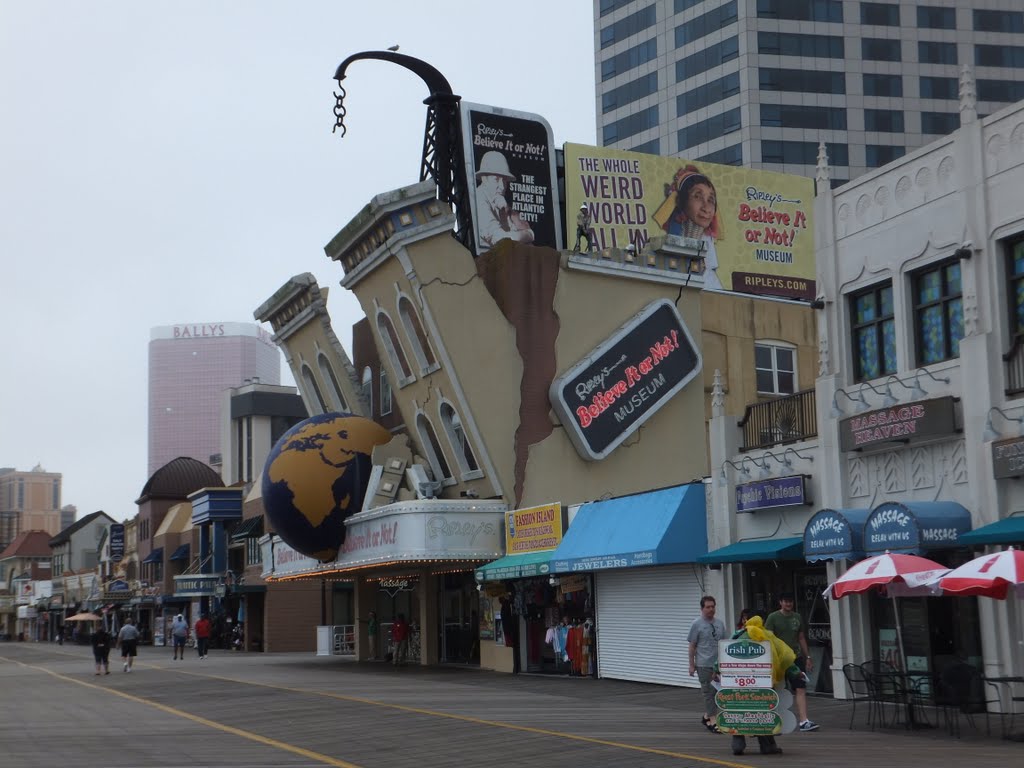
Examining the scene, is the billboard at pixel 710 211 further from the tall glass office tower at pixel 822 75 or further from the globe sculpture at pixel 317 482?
the tall glass office tower at pixel 822 75

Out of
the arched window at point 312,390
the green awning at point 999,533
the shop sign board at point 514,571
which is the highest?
the arched window at point 312,390

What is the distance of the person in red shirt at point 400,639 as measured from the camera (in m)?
42.0

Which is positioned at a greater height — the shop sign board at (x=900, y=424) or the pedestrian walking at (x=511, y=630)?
the shop sign board at (x=900, y=424)

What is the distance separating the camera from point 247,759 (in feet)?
52.3

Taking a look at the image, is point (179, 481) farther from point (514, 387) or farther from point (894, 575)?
point (894, 575)

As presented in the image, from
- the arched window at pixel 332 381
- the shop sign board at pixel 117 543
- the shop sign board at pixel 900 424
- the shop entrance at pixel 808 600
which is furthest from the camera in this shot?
the shop sign board at pixel 117 543

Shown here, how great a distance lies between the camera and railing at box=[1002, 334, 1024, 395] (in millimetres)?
20062

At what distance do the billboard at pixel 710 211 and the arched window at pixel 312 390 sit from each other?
10.1 metres

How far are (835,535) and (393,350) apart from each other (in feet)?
64.9

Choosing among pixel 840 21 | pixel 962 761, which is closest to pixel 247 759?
pixel 962 761

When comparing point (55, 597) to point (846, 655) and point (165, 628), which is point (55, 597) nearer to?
point (165, 628)

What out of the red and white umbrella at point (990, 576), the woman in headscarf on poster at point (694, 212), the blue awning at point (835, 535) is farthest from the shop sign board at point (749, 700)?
the woman in headscarf on poster at point (694, 212)

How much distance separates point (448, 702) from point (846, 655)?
22.8 ft

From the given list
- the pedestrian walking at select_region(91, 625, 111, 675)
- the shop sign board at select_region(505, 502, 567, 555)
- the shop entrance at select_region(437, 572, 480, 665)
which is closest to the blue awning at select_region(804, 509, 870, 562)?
the shop sign board at select_region(505, 502, 567, 555)
